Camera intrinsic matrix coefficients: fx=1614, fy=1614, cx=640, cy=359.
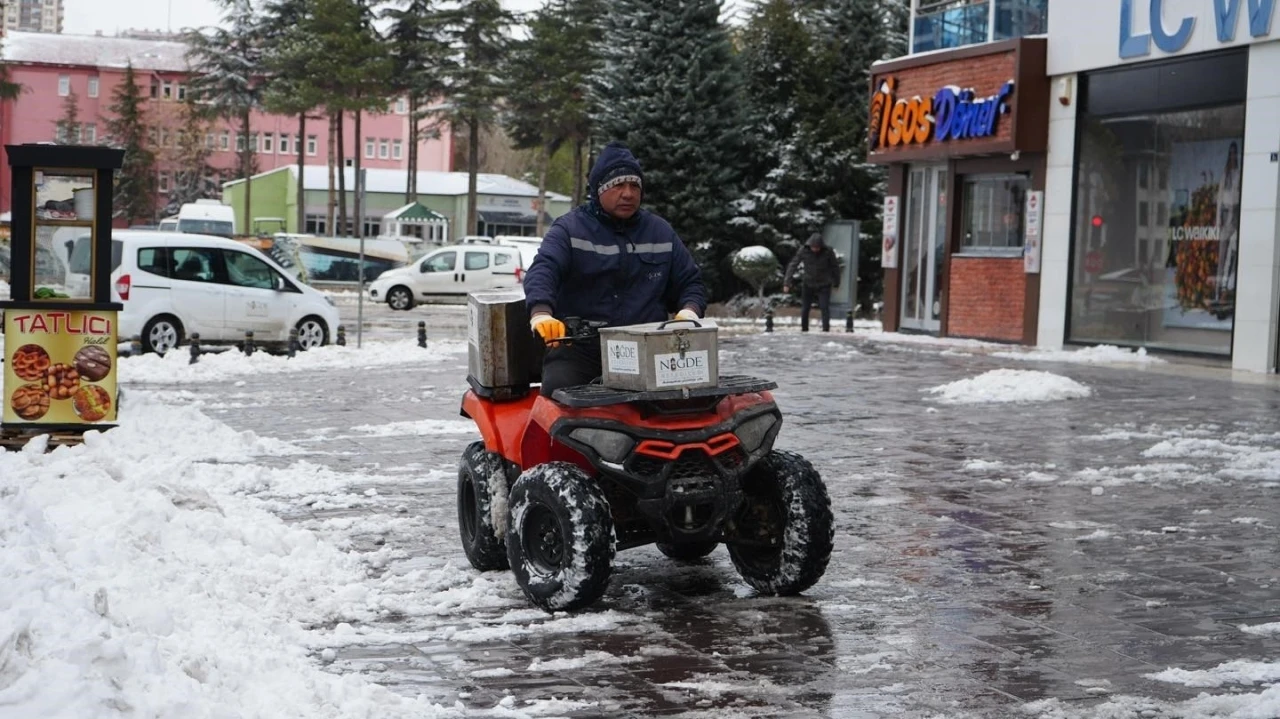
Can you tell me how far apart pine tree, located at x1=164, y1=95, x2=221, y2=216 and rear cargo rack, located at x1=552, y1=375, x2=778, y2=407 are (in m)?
90.3

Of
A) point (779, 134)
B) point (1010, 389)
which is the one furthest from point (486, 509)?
point (779, 134)

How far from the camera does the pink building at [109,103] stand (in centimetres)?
11250

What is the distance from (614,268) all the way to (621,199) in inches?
12.3

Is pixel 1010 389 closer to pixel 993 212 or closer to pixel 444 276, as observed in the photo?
pixel 993 212

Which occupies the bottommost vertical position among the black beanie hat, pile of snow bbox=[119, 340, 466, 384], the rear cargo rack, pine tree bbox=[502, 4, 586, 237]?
pile of snow bbox=[119, 340, 466, 384]

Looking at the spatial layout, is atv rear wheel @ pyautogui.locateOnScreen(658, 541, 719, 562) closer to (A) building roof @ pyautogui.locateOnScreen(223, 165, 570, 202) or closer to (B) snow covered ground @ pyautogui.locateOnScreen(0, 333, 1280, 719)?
(B) snow covered ground @ pyautogui.locateOnScreen(0, 333, 1280, 719)

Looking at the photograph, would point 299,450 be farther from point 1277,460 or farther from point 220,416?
point 1277,460

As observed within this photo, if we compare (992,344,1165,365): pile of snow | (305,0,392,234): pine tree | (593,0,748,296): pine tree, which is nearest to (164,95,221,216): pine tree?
(305,0,392,234): pine tree

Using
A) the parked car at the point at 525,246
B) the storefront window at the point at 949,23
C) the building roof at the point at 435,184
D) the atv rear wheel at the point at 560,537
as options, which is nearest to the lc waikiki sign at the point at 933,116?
the storefront window at the point at 949,23

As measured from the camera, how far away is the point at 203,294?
22.5 metres

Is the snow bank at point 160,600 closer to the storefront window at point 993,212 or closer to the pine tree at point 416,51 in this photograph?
the storefront window at point 993,212

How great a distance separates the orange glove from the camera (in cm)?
679

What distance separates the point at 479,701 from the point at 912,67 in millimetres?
24469

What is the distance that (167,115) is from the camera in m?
99.9
